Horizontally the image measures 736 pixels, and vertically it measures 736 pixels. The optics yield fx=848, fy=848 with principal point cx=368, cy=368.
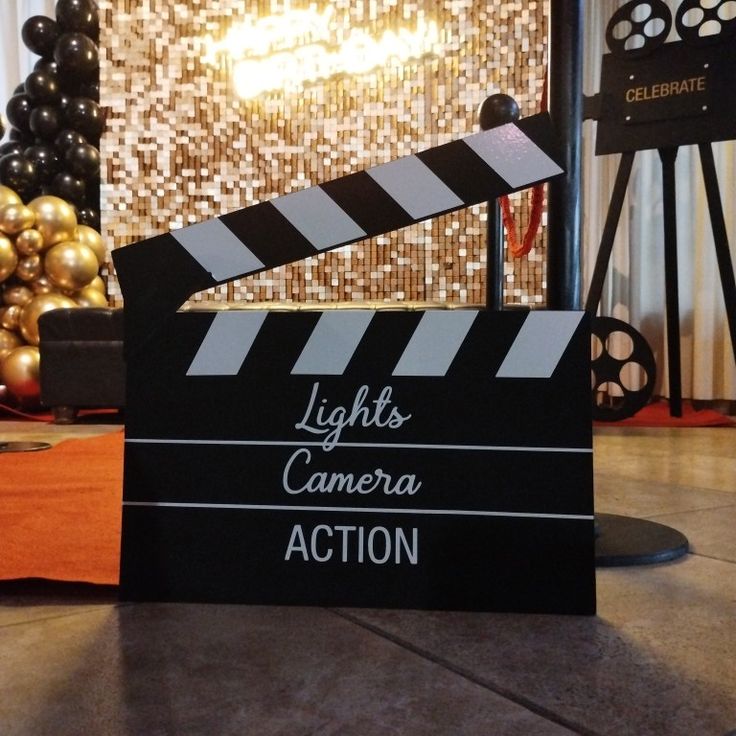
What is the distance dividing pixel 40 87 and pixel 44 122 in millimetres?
211

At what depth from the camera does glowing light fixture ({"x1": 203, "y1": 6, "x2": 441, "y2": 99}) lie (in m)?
5.53

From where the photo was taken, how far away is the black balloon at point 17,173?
5.10 metres

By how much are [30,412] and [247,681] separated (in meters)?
4.09

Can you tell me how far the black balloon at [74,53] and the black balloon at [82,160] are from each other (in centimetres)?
49

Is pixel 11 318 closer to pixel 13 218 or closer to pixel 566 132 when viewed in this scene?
pixel 13 218

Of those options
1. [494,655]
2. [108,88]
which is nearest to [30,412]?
[108,88]

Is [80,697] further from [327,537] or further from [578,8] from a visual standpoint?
[578,8]

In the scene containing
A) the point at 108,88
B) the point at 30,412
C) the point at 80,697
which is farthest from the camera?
the point at 108,88

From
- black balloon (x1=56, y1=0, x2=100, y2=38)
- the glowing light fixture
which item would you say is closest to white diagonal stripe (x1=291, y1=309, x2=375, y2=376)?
the glowing light fixture

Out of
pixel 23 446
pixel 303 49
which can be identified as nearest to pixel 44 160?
pixel 303 49

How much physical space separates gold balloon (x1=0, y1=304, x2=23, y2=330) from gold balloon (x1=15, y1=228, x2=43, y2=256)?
32 centimetres

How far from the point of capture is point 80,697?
81cm

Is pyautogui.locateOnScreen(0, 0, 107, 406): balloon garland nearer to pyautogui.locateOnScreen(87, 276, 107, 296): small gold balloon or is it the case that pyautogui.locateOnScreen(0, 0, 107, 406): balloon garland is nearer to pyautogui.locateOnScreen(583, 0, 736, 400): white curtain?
pyautogui.locateOnScreen(87, 276, 107, 296): small gold balloon

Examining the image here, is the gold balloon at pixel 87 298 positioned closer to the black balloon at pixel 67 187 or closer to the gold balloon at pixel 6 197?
the gold balloon at pixel 6 197
